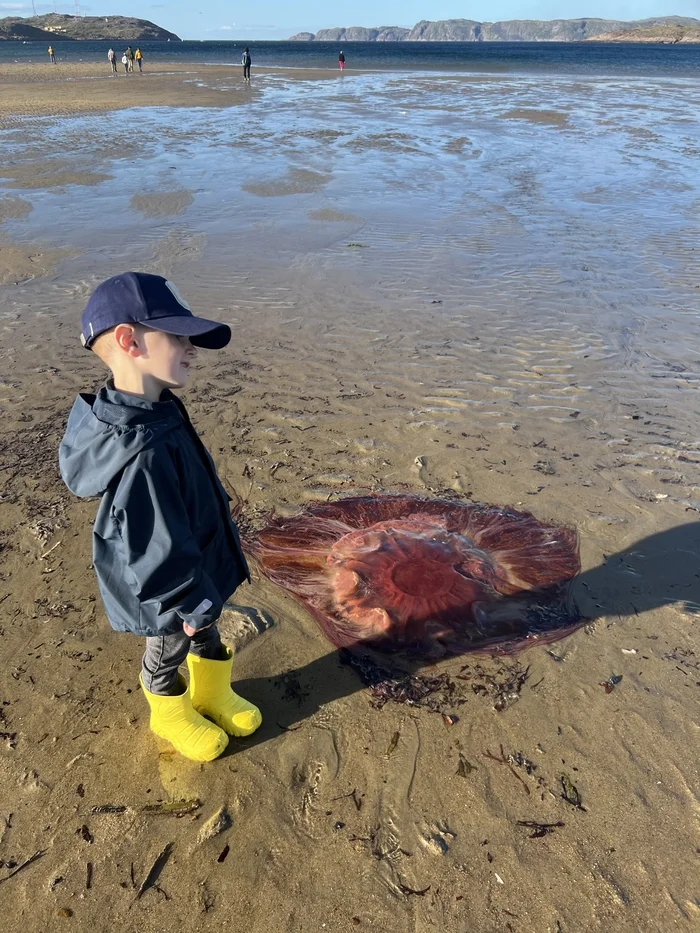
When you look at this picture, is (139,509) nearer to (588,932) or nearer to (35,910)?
(35,910)

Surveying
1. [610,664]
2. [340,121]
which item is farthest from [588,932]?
[340,121]

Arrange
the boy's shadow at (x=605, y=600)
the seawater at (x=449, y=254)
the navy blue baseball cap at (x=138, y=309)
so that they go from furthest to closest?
the seawater at (x=449, y=254)
the boy's shadow at (x=605, y=600)
the navy blue baseball cap at (x=138, y=309)

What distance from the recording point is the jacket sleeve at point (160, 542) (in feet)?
6.95

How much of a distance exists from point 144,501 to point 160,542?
0.16m

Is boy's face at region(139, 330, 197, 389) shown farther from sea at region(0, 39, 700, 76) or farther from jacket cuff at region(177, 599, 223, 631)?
sea at region(0, 39, 700, 76)

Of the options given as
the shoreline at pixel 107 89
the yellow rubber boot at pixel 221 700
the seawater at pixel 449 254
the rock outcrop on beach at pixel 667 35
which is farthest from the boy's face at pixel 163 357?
the rock outcrop on beach at pixel 667 35

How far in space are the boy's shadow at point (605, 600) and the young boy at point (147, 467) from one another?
0.73 metres

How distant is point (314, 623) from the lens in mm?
3471

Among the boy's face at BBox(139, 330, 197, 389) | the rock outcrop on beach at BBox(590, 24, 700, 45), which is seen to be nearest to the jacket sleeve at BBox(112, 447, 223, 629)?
the boy's face at BBox(139, 330, 197, 389)

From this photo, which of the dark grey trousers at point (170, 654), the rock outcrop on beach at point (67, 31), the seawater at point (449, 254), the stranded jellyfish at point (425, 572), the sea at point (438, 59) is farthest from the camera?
the rock outcrop on beach at point (67, 31)

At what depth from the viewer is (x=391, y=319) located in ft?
24.3

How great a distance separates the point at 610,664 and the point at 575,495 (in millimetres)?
1582

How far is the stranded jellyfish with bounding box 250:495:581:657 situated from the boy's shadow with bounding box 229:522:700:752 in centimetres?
16

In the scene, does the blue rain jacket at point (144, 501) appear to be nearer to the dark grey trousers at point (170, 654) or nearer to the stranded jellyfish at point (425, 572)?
the dark grey trousers at point (170, 654)
